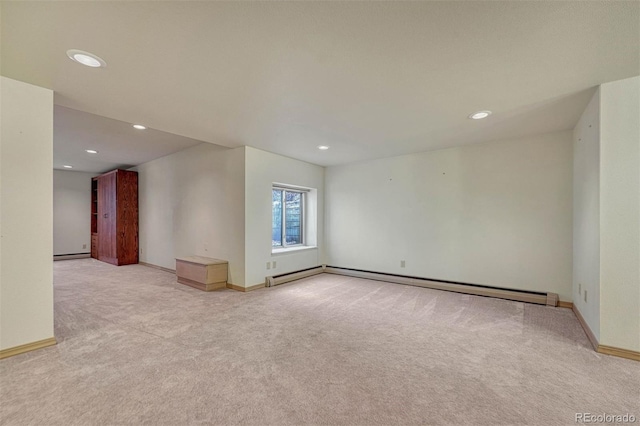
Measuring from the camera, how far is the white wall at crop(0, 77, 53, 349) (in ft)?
7.24

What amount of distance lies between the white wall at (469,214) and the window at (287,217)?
2.96ft

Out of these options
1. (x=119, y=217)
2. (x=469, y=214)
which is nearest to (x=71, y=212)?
(x=119, y=217)

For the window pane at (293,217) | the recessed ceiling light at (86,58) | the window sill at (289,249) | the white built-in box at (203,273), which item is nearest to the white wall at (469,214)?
the window sill at (289,249)

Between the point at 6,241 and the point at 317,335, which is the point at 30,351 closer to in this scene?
the point at 6,241

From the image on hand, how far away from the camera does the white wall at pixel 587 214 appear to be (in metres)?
2.42

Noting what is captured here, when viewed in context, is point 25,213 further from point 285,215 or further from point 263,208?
point 285,215

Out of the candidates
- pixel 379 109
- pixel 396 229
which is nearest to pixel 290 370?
pixel 379 109

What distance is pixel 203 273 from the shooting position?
167 inches

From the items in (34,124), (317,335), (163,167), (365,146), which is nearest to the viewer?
(34,124)

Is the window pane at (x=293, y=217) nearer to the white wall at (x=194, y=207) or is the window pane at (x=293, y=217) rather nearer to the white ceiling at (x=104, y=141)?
the white wall at (x=194, y=207)

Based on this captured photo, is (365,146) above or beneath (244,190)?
above

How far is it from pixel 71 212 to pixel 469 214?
10.4 metres

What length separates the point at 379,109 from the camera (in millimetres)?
2781

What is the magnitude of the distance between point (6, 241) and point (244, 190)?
2.55 m
